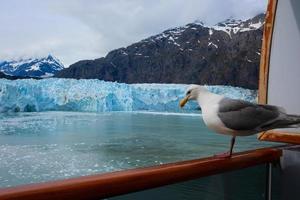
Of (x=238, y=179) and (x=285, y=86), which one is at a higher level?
(x=285, y=86)

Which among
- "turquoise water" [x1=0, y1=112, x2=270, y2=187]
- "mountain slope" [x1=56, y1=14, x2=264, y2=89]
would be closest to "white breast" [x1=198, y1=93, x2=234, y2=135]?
"turquoise water" [x1=0, y1=112, x2=270, y2=187]

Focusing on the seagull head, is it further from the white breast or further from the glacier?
the glacier

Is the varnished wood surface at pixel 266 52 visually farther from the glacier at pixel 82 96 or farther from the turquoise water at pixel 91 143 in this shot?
the glacier at pixel 82 96

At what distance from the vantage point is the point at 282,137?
3.68 ft

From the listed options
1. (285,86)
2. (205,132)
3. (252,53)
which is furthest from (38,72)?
(285,86)

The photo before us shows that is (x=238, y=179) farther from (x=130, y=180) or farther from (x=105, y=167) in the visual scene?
(x=105, y=167)

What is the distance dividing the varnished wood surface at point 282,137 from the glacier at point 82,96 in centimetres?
1106

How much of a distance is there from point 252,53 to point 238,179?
18.9m

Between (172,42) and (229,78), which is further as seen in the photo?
(172,42)

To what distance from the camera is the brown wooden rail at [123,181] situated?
0.39 metres

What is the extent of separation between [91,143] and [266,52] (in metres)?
14.9

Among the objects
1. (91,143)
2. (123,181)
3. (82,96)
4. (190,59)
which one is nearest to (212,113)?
(123,181)

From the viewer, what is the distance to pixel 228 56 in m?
19.4

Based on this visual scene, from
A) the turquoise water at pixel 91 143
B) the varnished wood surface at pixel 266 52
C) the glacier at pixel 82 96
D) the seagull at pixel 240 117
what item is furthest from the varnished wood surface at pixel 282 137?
the glacier at pixel 82 96
